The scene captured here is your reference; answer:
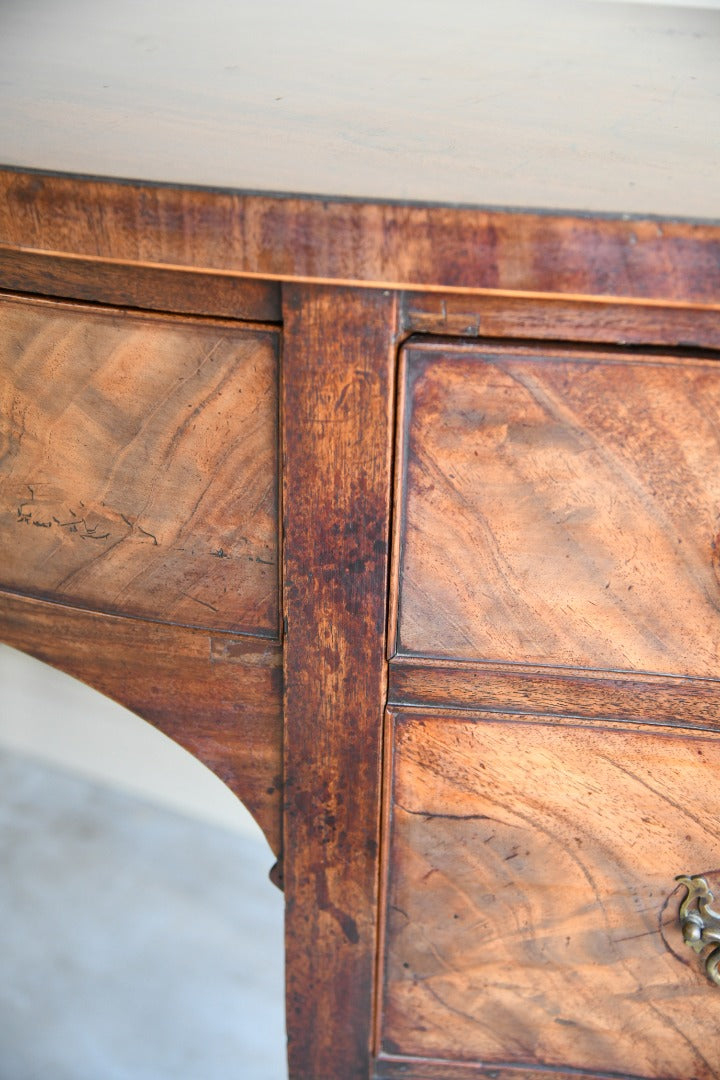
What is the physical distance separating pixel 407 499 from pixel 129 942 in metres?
0.76

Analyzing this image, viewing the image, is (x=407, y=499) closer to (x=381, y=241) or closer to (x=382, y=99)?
(x=381, y=241)

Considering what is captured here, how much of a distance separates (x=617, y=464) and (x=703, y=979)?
312 mm

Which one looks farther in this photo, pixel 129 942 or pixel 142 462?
pixel 129 942

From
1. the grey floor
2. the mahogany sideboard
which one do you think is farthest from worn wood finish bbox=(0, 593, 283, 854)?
the grey floor

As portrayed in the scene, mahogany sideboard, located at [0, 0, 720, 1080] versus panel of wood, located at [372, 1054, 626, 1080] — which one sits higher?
mahogany sideboard, located at [0, 0, 720, 1080]

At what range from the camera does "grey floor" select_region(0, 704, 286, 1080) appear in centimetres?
96

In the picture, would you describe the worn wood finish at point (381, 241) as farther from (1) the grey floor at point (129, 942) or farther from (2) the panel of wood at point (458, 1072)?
(1) the grey floor at point (129, 942)

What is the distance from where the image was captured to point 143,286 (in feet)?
1.59

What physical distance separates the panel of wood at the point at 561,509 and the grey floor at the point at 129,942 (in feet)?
2.04

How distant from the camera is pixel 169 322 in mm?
487

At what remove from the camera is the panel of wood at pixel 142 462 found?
494 millimetres

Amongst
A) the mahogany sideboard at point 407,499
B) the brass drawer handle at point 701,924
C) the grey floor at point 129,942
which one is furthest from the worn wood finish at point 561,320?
the grey floor at point 129,942

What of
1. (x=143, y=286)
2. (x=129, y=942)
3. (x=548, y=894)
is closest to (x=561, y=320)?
(x=143, y=286)

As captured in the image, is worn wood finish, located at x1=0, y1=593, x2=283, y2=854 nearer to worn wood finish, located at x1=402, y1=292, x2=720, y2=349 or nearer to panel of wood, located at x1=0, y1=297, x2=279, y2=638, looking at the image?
panel of wood, located at x1=0, y1=297, x2=279, y2=638
